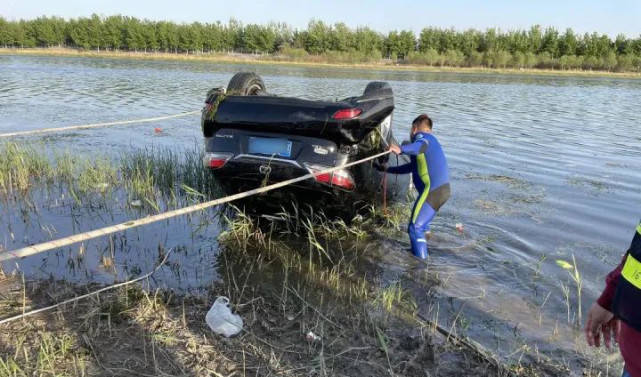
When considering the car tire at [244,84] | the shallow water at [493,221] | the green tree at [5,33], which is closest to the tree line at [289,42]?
the green tree at [5,33]

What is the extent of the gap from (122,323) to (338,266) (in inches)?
82.4

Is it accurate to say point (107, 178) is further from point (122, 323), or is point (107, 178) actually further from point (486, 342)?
point (486, 342)

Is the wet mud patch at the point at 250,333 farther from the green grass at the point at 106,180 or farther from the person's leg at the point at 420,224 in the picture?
the green grass at the point at 106,180

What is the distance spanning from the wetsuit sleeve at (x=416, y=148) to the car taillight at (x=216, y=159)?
180 cm

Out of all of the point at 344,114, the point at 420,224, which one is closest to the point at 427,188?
the point at 420,224

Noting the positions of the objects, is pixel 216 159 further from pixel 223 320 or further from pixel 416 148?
pixel 416 148

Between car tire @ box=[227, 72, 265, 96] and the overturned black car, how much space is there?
58cm

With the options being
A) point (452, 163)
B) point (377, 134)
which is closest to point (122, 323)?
point (377, 134)

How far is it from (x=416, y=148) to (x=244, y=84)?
2138 mm

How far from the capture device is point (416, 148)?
16.2 feet

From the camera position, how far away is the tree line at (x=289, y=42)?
74.3 m

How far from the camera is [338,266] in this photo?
182 inches

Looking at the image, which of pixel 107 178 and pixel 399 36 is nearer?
pixel 107 178

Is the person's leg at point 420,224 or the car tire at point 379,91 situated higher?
the car tire at point 379,91
